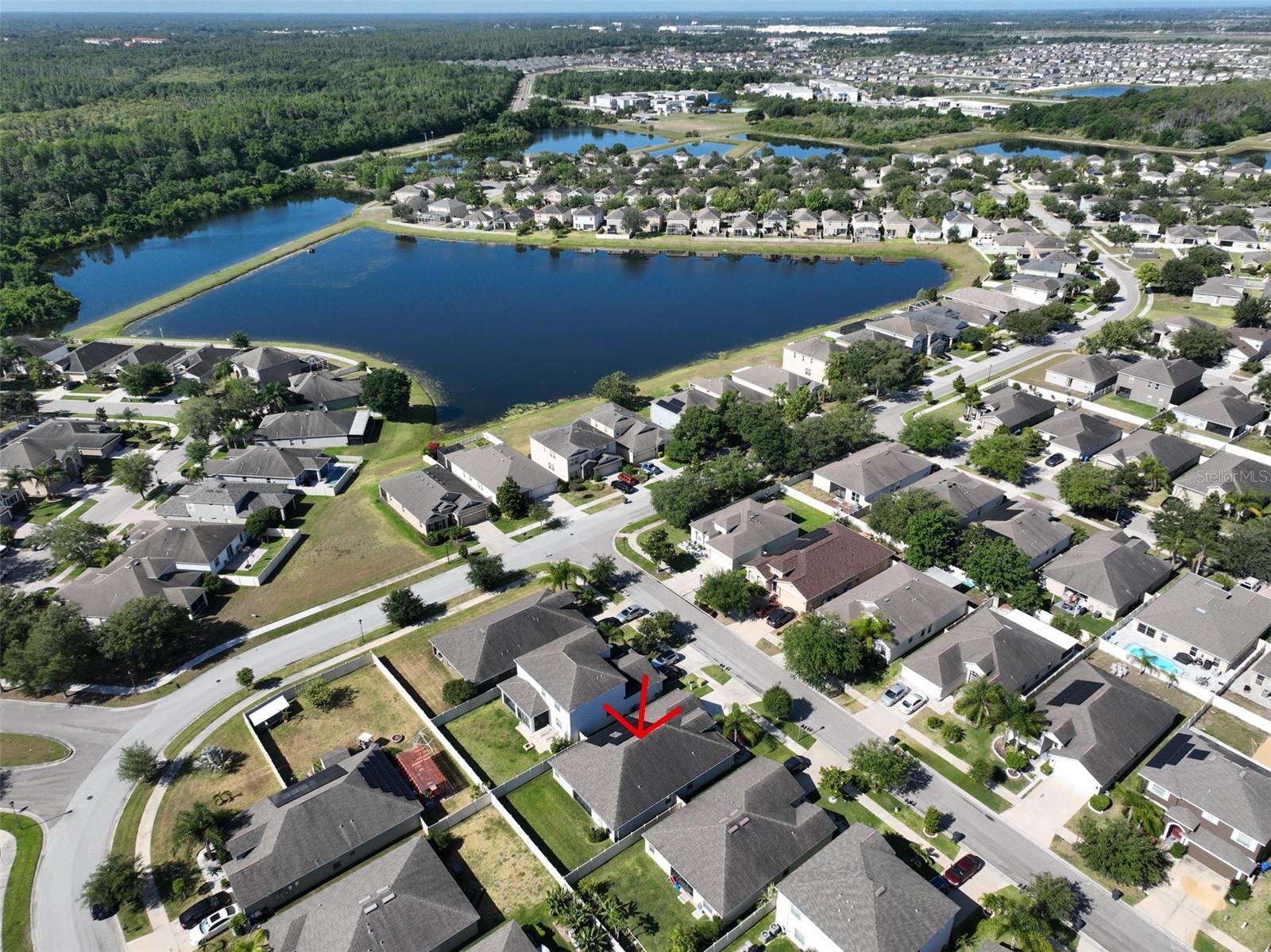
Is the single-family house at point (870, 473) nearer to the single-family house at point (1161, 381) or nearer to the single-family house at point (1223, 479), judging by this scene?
the single-family house at point (1223, 479)

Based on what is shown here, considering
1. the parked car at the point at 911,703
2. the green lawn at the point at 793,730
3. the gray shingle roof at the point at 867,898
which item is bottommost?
the green lawn at the point at 793,730

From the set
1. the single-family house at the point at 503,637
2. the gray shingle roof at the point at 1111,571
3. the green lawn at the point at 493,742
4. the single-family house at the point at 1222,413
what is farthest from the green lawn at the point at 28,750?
the single-family house at the point at 1222,413

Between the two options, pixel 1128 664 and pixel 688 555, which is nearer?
pixel 1128 664

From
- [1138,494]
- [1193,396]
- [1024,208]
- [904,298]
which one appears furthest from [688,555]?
[1024,208]

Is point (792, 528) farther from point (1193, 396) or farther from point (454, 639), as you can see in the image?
point (1193, 396)

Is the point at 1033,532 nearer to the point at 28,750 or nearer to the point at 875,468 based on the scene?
the point at 875,468

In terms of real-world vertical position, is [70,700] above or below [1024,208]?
below

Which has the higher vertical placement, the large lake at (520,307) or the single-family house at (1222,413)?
the single-family house at (1222,413)
